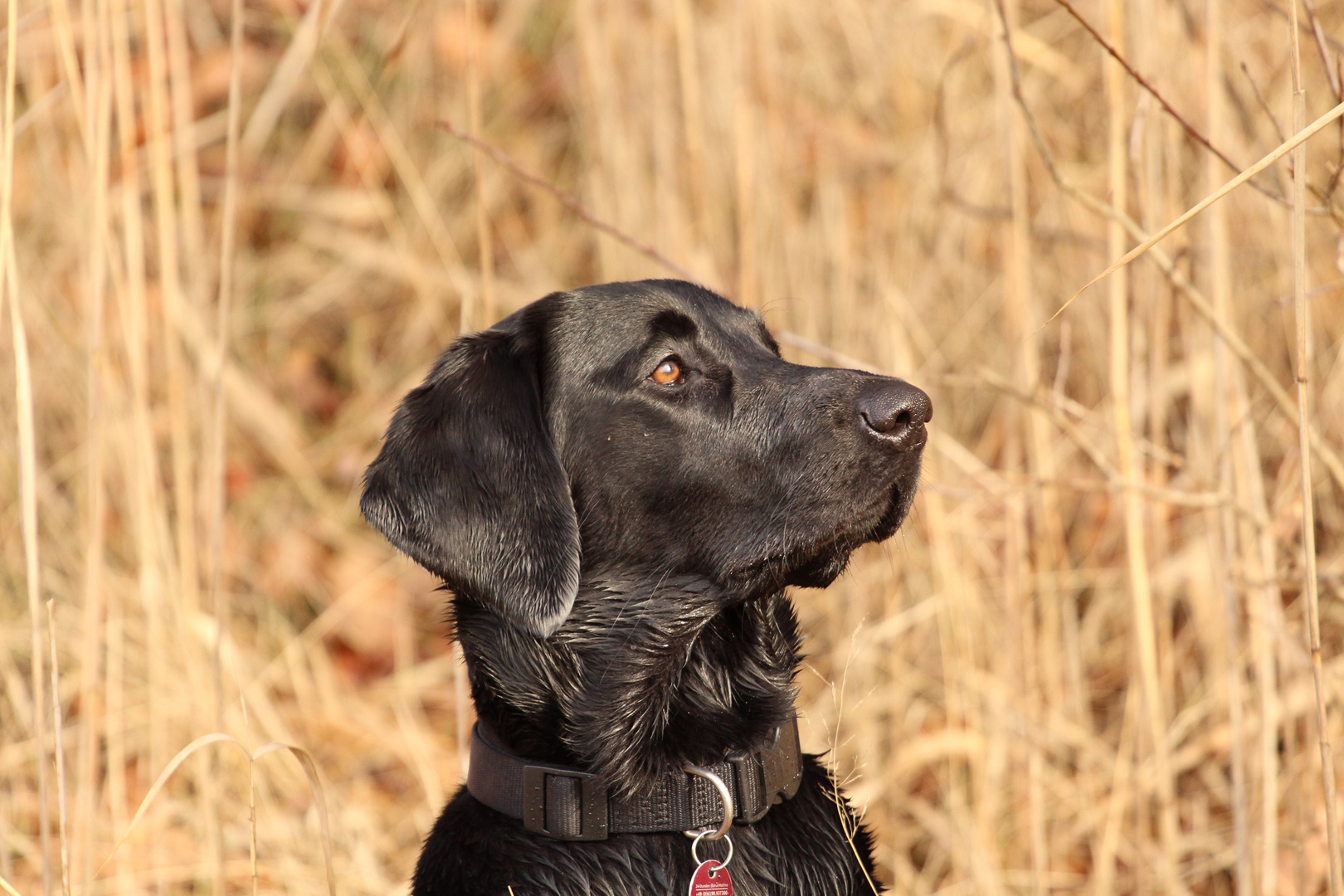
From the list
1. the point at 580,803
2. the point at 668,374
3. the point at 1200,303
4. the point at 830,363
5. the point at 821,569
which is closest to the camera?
the point at 580,803

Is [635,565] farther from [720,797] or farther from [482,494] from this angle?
[720,797]

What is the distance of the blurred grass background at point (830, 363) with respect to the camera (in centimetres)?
293

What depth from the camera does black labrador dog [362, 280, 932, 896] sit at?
212 centimetres

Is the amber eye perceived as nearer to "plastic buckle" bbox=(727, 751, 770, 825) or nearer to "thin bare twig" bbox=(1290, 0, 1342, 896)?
"plastic buckle" bbox=(727, 751, 770, 825)

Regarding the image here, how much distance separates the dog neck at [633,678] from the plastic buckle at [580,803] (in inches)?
3.1

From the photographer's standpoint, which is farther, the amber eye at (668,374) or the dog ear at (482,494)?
the amber eye at (668,374)

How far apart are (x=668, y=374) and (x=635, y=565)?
37cm

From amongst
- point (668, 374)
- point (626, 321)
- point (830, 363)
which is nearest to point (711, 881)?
point (668, 374)

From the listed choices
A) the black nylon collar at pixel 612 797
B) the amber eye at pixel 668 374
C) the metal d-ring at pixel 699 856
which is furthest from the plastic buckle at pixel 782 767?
the amber eye at pixel 668 374

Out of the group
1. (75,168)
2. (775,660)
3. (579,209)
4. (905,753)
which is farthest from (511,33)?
(775,660)

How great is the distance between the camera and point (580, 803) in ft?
6.91

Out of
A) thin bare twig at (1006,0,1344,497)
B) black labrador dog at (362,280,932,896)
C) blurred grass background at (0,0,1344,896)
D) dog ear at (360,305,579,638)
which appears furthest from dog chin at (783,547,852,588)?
thin bare twig at (1006,0,1344,497)

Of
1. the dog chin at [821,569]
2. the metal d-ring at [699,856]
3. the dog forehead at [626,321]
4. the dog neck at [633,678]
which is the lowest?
the metal d-ring at [699,856]

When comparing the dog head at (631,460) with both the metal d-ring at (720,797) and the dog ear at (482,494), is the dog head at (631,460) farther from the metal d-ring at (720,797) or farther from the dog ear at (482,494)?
the metal d-ring at (720,797)
